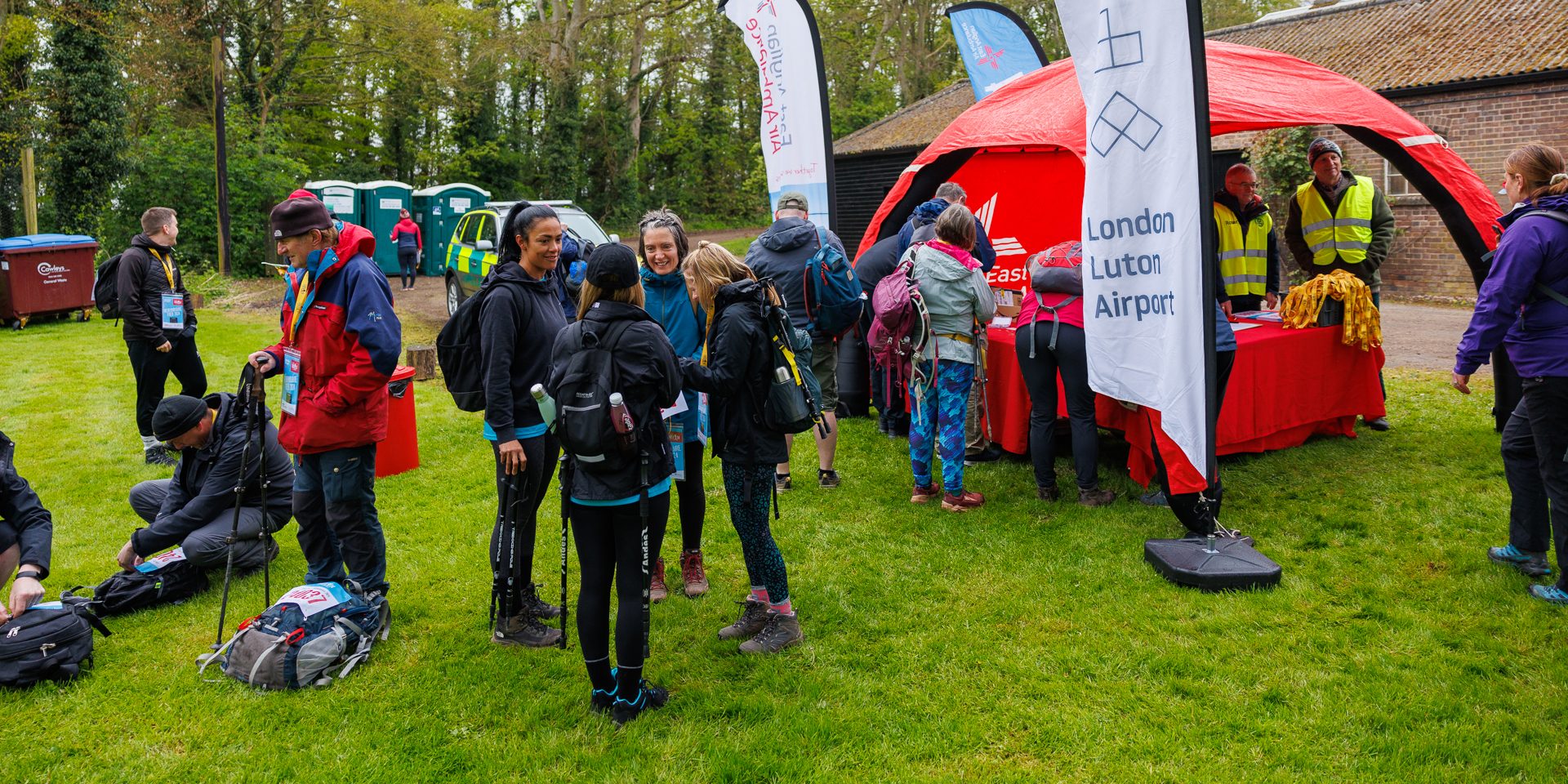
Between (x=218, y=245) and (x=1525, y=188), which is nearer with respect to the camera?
(x=1525, y=188)

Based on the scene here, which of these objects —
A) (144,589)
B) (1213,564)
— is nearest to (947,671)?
(1213,564)

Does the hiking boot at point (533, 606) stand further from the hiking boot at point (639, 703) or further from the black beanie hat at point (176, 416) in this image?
the black beanie hat at point (176, 416)

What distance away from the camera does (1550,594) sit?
428 centimetres

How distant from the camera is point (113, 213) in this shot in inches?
827

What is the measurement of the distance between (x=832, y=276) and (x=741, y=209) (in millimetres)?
34115

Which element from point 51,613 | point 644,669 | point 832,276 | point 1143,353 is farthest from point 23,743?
point 1143,353

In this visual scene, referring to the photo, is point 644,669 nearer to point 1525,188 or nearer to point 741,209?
point 1525,188

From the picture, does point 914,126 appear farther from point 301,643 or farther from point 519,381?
point 301,643

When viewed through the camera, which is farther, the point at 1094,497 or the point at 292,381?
the point at 1094,497

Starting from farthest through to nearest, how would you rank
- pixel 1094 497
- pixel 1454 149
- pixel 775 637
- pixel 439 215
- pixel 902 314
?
pixel 439 215 < pixel 1454 149 < pixel 1094 497 < pixel 902 314 < pixel 775 637

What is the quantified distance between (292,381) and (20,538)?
1134mm

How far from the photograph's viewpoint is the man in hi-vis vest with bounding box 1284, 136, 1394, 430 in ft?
22.4

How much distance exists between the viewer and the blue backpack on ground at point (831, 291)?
5.38 meters

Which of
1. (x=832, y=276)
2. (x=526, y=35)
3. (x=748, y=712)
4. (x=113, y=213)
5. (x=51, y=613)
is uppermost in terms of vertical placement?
(x=526, y=35)
